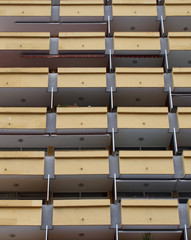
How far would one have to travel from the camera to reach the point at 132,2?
41.0 m

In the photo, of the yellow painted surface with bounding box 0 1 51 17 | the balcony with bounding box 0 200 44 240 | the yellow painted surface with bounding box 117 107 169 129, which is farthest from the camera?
the yellow painted surface with bounding box 0 1 51 17

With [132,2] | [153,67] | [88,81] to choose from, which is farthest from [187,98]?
A: [132,2]

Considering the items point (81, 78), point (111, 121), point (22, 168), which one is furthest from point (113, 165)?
point (81, 78)

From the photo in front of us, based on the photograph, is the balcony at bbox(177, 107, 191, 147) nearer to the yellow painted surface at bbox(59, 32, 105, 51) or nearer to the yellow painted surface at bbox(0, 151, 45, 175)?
the yellow painted surface at bbox(59, 32, 105, 51)

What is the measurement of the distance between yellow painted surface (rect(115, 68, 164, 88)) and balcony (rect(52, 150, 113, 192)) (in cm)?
556

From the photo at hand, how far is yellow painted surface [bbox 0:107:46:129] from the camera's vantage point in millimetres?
34438

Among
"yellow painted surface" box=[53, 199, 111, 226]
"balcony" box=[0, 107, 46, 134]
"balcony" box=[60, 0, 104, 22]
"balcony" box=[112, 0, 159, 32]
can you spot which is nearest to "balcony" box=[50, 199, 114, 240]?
"yellow painted surface" box=[53, 199, 111, 226]

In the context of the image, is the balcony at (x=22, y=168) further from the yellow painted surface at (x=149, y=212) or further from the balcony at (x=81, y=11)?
the balcony at (x=81, y=11)

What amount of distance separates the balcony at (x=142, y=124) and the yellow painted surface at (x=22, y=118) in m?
4.65

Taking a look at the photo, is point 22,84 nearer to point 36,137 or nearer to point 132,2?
point 36,137

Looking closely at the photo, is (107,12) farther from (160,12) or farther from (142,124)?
(142,124)

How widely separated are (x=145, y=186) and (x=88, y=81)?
7.78 metres

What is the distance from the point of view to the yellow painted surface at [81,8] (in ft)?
133

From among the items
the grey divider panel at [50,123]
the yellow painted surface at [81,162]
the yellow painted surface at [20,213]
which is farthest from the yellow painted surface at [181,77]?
the yellow painted surface at [20,213]
